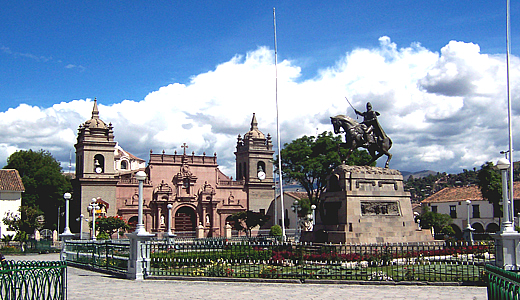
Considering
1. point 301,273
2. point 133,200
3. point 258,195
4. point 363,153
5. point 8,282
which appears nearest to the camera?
point 8,282

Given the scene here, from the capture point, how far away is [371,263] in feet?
52.2

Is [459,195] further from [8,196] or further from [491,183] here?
[8,196]

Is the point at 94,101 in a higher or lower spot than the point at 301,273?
higher

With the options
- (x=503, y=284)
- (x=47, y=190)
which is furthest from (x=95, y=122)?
(x=503, y=284)

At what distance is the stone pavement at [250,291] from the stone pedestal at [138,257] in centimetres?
68

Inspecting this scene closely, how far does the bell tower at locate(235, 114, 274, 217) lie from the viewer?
58.2 m

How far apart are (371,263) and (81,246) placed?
38.0 feet

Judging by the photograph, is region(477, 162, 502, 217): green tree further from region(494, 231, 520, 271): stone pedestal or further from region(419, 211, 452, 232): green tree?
region(494, 231, 520, 271): stone pedestal

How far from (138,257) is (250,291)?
458 centimetres

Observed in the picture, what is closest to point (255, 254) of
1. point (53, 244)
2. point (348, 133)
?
point (348, 133)

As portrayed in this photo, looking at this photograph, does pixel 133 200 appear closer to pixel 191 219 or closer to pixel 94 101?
pixel 191 219

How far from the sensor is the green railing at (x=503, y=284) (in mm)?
6246

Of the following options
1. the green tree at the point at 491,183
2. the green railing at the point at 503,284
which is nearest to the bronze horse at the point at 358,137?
the green railing at the point at 503,284

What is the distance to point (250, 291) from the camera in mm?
12984
